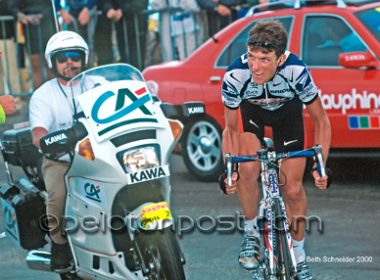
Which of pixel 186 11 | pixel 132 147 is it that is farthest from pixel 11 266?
pixel 186 11

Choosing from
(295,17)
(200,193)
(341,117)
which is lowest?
(200,193)

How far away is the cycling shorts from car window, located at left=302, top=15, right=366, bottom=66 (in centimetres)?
424

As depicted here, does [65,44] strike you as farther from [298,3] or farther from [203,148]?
[298,3]

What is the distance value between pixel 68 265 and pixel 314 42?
5135 millimetres

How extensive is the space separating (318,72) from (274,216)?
5.10m

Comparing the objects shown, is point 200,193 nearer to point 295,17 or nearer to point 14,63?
point 295,17

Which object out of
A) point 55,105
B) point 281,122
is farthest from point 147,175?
point 55,105

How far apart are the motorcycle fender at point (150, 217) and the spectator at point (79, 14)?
916 centimetres

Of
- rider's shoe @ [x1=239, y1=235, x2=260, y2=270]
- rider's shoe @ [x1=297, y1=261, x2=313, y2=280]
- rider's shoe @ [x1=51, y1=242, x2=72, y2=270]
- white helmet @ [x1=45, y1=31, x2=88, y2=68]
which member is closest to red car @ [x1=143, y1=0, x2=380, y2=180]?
white helmet @ [x1=45, y1=31, x2=88, y2=68]

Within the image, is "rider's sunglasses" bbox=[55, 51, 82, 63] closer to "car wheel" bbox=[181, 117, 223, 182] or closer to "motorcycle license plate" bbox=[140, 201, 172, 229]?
"motorcycle license plate" bbox=[140, 201, 172, 229]

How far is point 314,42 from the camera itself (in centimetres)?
1195

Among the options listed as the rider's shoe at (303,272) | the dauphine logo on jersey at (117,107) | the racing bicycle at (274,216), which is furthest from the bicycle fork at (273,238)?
the dauphine logo on jersey at (117,107)

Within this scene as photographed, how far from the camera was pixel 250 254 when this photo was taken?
735 cm

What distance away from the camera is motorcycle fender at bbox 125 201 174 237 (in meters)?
6.74
